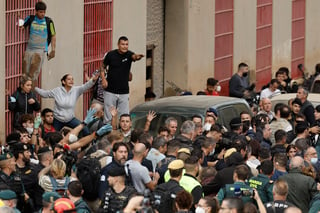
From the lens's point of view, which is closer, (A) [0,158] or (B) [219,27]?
(A) [0,158]

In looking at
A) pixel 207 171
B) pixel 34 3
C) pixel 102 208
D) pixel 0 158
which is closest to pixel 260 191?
pixel 207 171

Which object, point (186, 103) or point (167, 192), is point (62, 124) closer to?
point (186, 103)

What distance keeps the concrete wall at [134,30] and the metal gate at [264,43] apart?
717 cm

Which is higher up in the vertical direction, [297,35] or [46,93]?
[297,35]

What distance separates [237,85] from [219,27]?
8.45ft

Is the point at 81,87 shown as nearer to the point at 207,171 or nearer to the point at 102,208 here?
the point at 207,171

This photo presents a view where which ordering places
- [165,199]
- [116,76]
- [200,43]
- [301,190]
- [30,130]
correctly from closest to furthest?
[165,199]
[301,190]
[30,130]
[116,76]
[200,43]

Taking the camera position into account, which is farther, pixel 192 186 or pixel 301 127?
pixel 301 127

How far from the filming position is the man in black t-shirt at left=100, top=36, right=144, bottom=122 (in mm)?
22969

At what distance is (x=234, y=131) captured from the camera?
69.2ft

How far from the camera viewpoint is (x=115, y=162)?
1667 centimetres

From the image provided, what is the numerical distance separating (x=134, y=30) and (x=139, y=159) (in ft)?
32.7

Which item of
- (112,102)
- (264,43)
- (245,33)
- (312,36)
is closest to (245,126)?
(112,102)

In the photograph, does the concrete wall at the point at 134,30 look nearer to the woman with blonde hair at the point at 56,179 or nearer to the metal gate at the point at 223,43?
the metal gate at the point at 223,43
